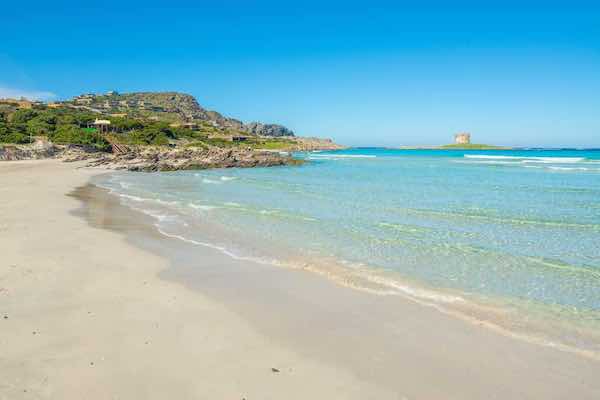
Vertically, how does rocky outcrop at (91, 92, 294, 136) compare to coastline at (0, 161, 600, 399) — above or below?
above

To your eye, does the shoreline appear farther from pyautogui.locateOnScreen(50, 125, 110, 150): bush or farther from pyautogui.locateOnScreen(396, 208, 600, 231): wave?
pyautogui.locateOnScreen(50, 125, 110, 150): bush

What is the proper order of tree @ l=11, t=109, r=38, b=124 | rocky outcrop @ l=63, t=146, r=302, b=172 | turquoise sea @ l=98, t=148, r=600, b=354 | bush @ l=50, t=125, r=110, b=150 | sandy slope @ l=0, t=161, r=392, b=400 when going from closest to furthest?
sandy slope @ l=0, t=161, r=392, b=400
turquoise sea @ l=98, t=148, r=600, b=354
rocky outcrop @ l=63, t=146, r=302, b=172
bush @ l=50, t=125, r=110, b=150
tree @ l=11, t=109, r=38, b=124

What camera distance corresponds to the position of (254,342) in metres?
5.24

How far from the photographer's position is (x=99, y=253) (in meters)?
9.65

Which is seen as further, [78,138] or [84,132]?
[84,132]

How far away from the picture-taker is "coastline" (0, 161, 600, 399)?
421 centimetres

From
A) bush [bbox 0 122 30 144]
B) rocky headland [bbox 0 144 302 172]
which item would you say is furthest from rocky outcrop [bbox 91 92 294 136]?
rocky headland [bbox 0 144 302 172]

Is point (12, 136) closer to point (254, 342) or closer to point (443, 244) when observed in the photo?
point (443, 244)

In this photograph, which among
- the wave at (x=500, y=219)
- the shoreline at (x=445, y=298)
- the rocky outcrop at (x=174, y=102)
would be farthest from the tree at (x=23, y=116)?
the rocky outcrop at (x=174, y=102)

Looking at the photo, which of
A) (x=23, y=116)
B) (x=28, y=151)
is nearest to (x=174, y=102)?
(x=23, y=116)

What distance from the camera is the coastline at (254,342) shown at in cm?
421

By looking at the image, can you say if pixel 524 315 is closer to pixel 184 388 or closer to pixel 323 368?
pixel 323 368

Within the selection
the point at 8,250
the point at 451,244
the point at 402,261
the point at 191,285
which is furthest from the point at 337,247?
the point at 8,250

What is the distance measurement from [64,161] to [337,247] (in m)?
48.6
